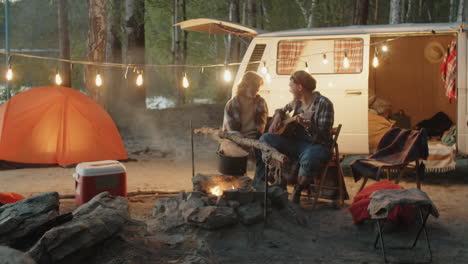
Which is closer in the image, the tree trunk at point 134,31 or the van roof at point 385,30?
the van roof at point 385,30

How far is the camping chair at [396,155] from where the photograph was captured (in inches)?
237

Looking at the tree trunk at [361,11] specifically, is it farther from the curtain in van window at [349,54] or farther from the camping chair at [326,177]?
the camping chair at [326,177]

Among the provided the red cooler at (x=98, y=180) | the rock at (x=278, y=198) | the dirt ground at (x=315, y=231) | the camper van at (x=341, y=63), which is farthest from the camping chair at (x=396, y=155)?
the red cooler at (x=98, y=180)

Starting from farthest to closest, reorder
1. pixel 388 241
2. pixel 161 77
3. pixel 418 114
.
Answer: pixel 161 77 < pixel 418 114 < pixel 388 241

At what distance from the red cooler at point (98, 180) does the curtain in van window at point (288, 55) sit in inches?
117

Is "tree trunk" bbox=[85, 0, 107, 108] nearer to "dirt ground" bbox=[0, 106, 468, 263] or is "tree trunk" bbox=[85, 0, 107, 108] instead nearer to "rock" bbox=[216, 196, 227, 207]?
"dirt ground" bbox=[0, 106, 468, 263]

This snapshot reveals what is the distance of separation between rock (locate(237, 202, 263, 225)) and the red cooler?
1.46 m

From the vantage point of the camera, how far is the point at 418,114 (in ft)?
32.0

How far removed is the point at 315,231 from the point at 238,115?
2.19 m

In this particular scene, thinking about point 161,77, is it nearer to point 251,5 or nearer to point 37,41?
point 37,41

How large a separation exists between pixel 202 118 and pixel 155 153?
3.79m

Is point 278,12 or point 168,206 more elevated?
point 278,12

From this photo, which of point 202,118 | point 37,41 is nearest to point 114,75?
point 202,118

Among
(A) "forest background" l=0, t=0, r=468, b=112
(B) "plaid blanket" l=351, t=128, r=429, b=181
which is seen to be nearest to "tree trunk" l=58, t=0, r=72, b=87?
(A) "forest background" l=0, t=0, r=468, b=112
